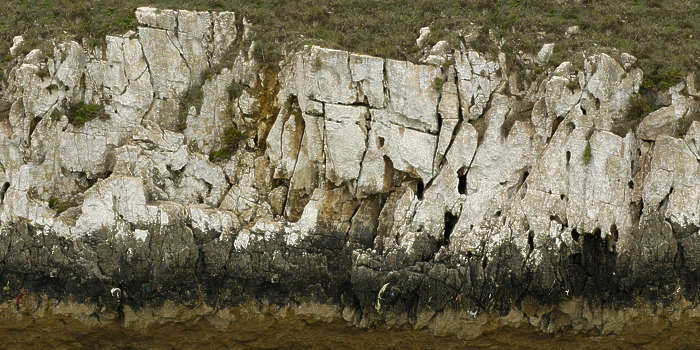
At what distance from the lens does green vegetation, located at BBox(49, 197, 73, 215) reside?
20.3m

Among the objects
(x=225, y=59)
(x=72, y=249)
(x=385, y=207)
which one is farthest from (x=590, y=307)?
(x=72, y=249)

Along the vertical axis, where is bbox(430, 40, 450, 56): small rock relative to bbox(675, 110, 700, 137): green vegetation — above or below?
above

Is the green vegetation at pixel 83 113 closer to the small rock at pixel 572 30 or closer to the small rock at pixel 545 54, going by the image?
the small rock at pixel 545 54

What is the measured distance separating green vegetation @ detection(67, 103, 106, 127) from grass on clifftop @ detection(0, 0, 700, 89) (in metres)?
2.46

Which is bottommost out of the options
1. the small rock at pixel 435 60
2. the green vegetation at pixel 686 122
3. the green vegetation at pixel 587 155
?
the green vegetation at pixel 587 155

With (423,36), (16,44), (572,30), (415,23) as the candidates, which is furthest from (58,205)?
(572,30)

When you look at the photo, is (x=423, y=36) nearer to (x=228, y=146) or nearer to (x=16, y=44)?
(x=228, y=146)

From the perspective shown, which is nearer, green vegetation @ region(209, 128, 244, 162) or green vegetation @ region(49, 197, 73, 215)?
green vegetation @ region(49, 197, 73, 215)

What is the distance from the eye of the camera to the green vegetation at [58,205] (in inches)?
798

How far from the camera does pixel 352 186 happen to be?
784 inches

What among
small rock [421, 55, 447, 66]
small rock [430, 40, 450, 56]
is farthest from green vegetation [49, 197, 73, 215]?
small rock [430, 40, 450, 56]

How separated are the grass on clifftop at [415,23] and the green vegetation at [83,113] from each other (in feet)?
8.06

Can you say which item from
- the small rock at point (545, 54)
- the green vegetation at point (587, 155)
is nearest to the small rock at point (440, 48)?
the small rock at point (545, 54)

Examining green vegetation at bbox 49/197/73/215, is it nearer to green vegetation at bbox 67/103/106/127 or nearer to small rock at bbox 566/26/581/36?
green vegetation at bbox 67/103/106/127
